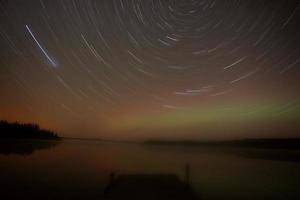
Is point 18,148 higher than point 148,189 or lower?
higher

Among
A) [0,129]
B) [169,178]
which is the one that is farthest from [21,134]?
[169,178]

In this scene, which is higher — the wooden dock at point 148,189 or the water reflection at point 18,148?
the water reflection at point 18,148

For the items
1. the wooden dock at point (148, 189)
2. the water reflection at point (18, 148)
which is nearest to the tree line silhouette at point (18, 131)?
the water reflection at point (18, 148)

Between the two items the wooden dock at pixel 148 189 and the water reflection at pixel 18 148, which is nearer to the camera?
the wooden dock at pixel 148 189

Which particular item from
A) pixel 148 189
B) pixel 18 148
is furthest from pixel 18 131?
pixel 148 189

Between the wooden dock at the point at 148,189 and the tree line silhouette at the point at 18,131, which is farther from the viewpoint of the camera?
the tree line silhouette at the point at 18,131

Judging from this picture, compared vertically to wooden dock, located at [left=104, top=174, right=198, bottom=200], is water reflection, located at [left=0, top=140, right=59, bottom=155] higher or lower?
higher

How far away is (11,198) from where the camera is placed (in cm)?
1560

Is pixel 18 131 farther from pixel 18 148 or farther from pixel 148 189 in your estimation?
pixel 148 189

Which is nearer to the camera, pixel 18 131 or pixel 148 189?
pixel 148 189

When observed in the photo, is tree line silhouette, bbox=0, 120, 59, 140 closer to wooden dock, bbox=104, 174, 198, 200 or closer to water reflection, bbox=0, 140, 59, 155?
water reflection, bbox=0, 140, 59, 155

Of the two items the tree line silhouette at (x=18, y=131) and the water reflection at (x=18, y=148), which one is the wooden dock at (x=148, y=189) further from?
the tree line silhouette at (x=18, y=131)

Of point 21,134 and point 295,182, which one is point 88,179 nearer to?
point 295,182

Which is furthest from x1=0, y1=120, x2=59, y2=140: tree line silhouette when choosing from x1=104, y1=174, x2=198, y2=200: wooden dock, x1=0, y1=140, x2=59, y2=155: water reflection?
x1=104, y1=174, x2=198, y2=200: wooden dock
